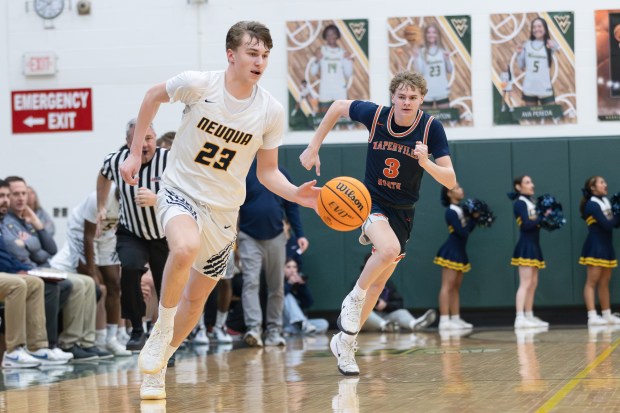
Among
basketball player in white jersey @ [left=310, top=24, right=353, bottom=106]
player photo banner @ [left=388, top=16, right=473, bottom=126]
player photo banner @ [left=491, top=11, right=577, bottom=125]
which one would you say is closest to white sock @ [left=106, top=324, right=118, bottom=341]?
basketball player in white jersey @ [left=310, top=24, right=353, bottom=106]

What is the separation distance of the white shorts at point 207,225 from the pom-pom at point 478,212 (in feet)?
26.9

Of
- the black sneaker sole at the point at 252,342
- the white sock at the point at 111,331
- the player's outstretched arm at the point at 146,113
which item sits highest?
the player's outstretched arm at the point at 146,113

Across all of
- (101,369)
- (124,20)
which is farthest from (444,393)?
(124,20)

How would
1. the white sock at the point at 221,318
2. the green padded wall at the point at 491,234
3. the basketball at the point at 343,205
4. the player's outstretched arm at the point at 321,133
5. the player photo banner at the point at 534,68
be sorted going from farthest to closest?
the player photo banner at the point at 534,68
the green padded wall at the point at 491,234
the white sock at the point at 221,318
the player's outstretched arm at the point at 321,133
the basketball at the point at 343,205

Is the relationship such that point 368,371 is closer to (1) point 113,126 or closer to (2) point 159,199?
(2) point 159,199

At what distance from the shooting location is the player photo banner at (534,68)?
14.3 meters

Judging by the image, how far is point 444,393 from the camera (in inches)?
223

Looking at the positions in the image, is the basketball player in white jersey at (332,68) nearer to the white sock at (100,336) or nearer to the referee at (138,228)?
the white sock at (100,336)

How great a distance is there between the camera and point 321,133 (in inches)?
284

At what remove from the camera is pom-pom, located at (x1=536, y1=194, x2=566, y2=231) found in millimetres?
13414

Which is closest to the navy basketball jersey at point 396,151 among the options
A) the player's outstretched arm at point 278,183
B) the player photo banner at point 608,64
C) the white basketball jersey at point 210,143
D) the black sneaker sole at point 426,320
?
the player's outstretched arm at point 278,183

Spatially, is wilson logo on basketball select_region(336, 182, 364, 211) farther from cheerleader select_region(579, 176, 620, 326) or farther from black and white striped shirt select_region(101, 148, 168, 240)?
cheerleader select_region(579, 176, 620, 326)

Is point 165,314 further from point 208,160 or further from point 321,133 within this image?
point 321,133

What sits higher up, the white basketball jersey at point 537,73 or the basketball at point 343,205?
the white basketball jersey at point 537,73
